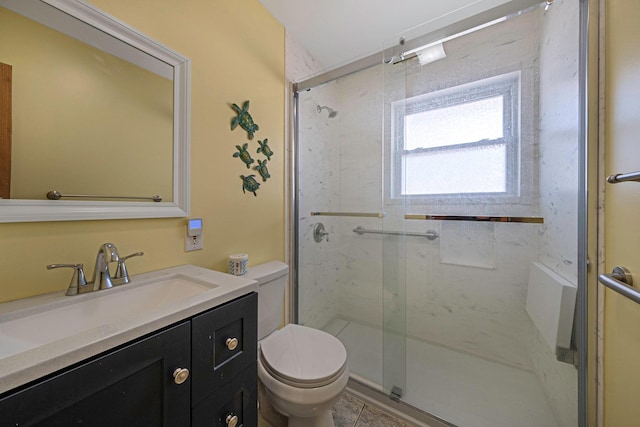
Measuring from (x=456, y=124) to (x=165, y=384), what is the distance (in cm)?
203

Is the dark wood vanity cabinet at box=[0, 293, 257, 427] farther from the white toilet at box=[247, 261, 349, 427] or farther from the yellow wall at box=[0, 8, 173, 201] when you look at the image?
the yellow wall at box=[0, 8, 173, 201]

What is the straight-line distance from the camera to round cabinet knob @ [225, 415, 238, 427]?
0.76m

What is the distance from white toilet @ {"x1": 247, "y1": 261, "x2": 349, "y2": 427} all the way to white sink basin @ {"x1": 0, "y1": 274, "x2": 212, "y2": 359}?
0.39 m

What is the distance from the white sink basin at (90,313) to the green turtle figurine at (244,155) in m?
0.73

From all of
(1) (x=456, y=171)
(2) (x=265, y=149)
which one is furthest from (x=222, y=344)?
(1) (x=456, y=171)

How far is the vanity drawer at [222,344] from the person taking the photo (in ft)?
2.20

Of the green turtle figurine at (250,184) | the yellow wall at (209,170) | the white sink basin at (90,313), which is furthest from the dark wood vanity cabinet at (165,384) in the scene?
the green turtle figurine at (250,184)

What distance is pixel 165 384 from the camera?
594 mm

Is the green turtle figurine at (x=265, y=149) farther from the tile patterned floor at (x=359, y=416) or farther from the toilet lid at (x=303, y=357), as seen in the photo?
the tile patterned floor at (x=359, y=416)

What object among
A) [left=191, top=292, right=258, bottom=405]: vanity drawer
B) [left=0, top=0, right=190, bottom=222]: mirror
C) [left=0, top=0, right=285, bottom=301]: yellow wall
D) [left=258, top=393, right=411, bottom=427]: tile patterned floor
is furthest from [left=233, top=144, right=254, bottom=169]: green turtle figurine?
[left=258, top=393, right=411, bottom=427]: tile patterned floor

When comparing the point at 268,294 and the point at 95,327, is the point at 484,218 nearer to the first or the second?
the point at 268,294

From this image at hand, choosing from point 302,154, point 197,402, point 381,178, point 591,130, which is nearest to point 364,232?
point 381,178

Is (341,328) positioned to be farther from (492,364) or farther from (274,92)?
(274,92)

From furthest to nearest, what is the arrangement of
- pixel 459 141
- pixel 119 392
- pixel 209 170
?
1. pixel 459 141
2. pixel 209 170
3. pixel 119 392
